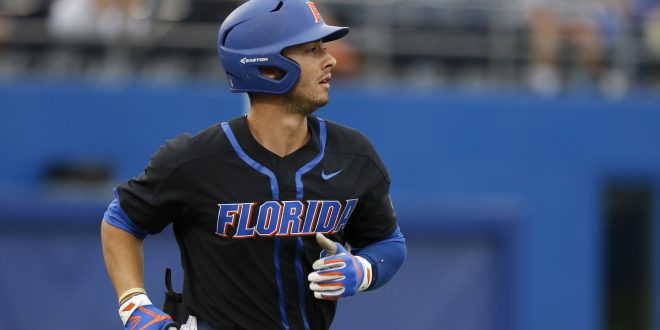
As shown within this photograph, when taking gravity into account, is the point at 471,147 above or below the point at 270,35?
below

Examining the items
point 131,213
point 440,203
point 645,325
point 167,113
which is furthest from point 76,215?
point 645,325

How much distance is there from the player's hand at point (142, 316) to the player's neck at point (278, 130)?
711mm

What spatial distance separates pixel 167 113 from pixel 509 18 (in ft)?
10.3

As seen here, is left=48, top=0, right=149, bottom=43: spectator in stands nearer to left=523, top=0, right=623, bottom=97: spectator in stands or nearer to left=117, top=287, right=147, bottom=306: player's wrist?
left=523, top=0, right=623, bottom=97: spectator in stands

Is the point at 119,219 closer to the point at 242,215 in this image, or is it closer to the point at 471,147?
the point at 242,215

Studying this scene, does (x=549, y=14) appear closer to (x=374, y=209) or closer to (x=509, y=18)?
(x=509, y=18)

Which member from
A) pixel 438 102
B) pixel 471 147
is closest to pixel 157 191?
pixel 438 102

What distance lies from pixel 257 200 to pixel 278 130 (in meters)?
0.28

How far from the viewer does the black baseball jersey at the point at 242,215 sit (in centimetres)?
421

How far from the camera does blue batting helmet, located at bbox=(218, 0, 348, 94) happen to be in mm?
4258

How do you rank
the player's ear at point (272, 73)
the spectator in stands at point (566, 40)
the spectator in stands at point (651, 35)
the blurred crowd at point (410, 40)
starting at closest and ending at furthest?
the player's ear at point (272, 73) < the blurred crowd at point (410, 40) < the spectator in stands at point (566, 40) < the spectator in stands at point (651, 35)

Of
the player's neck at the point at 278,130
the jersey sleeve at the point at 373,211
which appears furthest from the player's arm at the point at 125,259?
the jersey sleeve at the point at 373,211

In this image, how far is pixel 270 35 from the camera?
427 cm

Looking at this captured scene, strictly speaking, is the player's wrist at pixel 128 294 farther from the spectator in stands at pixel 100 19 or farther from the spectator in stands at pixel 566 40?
the spectator in stands at pixel 566 40
